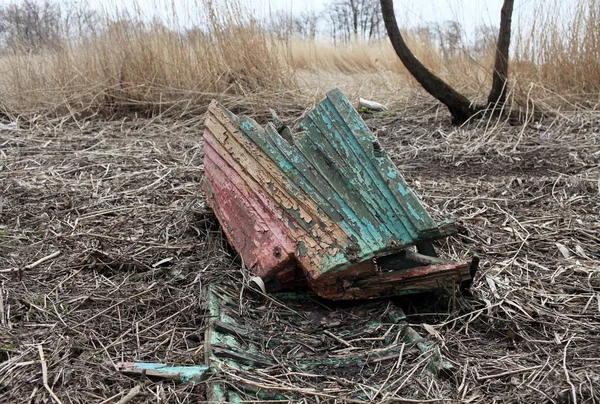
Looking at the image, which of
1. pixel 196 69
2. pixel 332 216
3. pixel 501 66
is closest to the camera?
pixel 332 216

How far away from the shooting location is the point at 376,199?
70.7 inches

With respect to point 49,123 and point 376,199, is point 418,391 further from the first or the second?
point 49,123

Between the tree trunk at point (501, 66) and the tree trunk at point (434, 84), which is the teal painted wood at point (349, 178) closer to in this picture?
the tree trunk at point (434, 84)

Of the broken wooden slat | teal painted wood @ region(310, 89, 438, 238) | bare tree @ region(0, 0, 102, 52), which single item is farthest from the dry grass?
the broken wooden slat

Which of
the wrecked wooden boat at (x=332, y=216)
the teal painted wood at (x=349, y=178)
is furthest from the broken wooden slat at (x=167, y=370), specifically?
the teal painted wood at (x=349, y=178)

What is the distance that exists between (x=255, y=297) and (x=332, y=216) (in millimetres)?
378

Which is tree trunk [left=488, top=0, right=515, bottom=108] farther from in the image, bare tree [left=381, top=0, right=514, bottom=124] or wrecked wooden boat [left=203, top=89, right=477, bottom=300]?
wrecked wooden boat [left=203, top=89, right=477, bottom=300]

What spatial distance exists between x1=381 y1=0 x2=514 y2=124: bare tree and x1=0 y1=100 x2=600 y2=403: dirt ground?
1.22m

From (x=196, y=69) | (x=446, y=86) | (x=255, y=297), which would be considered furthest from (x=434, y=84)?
(x=255, y=297)

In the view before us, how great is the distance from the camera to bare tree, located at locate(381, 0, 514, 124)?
4.55m

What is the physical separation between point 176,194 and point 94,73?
290 cm

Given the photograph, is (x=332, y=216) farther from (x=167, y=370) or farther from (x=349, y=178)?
(x=167, y=370)

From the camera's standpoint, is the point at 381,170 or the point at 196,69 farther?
the point at 196,69

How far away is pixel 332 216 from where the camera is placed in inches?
68.3
